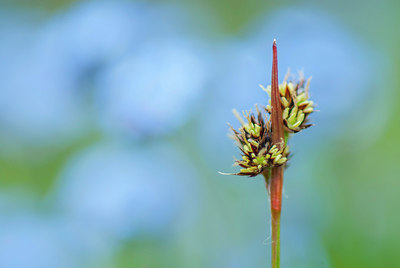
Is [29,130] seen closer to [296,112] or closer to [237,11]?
[237,11]

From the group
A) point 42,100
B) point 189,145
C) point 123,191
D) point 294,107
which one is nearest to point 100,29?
point 42,100

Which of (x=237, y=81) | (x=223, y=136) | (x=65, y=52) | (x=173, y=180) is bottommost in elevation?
(x=173, y=180)

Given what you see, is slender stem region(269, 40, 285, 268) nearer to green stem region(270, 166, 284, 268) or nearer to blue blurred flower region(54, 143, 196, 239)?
green stem region(270, 166, 284, 268)

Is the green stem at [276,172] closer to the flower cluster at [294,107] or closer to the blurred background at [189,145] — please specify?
the flower cluster at [294,107]

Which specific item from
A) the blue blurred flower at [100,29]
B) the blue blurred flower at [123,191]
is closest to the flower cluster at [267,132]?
the blue blurred flower at [123,191]

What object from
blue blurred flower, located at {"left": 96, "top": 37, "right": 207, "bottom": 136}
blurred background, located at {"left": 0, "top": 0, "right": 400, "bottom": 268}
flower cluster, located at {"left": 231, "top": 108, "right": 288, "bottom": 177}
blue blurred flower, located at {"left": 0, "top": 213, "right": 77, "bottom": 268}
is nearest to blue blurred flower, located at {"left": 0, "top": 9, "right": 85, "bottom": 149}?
blurred background, located at {"left": 0, "top": 0, "right": 400, "bottom": 268}

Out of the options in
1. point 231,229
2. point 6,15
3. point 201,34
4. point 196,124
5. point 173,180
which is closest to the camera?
point 231,229

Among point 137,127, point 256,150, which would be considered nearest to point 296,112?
point 256,150
